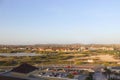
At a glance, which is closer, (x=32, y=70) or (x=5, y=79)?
(x=5, y=79)

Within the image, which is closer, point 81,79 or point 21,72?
point 21,72

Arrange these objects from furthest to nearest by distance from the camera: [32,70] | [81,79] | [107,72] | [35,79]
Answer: [107,72]
[81,79]
[32,70]
[35,79]

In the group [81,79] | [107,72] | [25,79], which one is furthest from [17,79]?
[107,72]

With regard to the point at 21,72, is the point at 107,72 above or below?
below

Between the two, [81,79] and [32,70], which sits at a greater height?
[32,70]

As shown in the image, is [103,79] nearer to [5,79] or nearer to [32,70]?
[32,70]

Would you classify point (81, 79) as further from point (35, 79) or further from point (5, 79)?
point (5, 79)

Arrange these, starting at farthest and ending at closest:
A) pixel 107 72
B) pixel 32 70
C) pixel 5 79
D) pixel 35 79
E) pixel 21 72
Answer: pixel 107 72 < pixel 32 70 < pixel 21 72 < pixel 35 79 < pixel 5 79

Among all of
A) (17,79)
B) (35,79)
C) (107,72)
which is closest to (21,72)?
(35,79)

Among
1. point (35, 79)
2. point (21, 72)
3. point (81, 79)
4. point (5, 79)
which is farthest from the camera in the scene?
point (81, 79)
